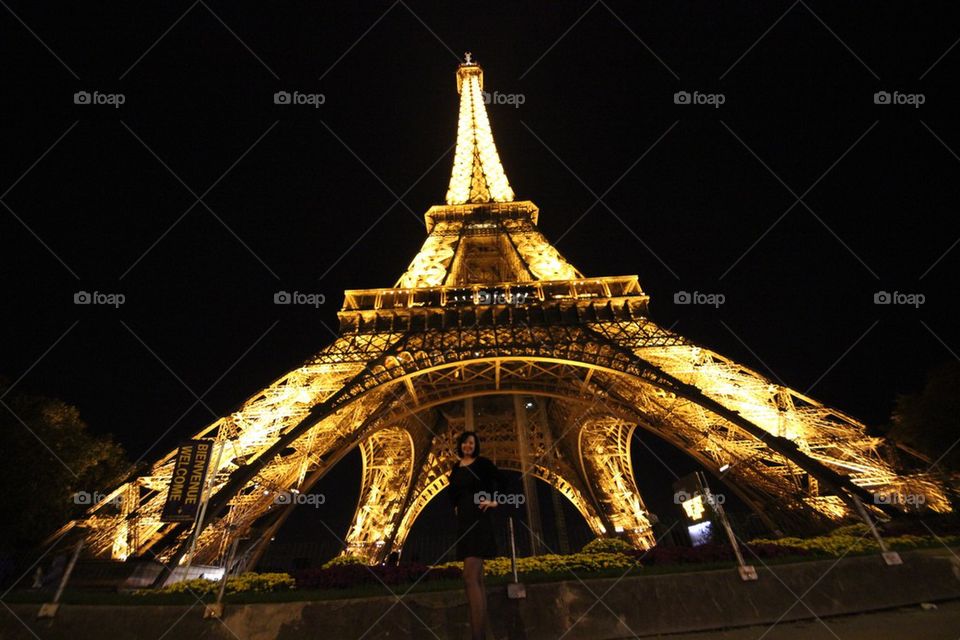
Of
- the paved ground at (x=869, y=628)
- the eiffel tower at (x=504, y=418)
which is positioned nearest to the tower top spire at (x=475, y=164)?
the eiffel tower at (x=504, y=418)

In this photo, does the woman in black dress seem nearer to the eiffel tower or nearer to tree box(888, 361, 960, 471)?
the eiffel tower

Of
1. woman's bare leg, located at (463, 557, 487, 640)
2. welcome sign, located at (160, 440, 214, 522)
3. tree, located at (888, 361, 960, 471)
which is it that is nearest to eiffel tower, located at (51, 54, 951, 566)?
welcome sign, located at (160, 440, 214, 522)

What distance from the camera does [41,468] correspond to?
16.6 meters

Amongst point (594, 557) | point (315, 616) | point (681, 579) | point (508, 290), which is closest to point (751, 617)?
point (681, 579)

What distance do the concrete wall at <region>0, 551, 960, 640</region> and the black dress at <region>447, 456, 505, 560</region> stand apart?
2381 mm


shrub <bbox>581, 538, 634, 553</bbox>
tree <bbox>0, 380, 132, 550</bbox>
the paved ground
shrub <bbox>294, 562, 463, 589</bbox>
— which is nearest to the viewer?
the paved ground

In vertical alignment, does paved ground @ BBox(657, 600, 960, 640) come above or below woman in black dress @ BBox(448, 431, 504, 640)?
below

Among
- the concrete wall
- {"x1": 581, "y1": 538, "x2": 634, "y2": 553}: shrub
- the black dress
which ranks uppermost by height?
the black dress

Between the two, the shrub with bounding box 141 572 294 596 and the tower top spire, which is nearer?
the shrub with bounding box 141 572 294 596

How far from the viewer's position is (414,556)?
2216 cm

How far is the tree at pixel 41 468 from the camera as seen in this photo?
1584 centimetres

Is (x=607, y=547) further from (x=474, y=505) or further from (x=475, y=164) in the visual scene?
(x=475, y=164)

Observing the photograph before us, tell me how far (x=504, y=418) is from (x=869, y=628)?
2715 centimetres

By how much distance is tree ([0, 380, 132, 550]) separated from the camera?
15.8m
